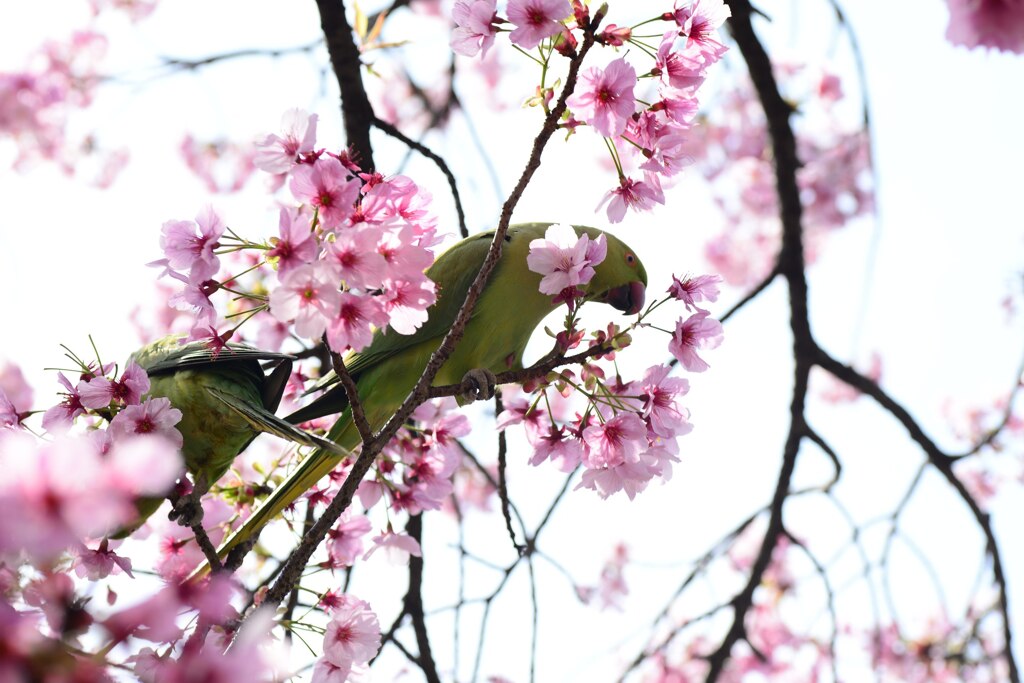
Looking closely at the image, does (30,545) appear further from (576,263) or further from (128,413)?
(576,263)

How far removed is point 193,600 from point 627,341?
3.57 ft

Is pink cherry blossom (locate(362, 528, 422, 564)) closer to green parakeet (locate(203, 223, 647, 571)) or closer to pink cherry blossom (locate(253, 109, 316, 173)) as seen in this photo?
green parakeet (locate(203, 223, 647, 571))

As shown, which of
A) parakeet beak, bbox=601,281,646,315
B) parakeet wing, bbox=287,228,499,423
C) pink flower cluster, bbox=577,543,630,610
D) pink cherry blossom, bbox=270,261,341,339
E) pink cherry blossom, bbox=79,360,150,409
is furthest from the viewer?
pink flower cluster, bbox=577,543,630,610

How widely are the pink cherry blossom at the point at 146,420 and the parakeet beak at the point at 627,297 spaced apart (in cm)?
173

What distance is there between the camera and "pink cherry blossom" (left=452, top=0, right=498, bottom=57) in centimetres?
177

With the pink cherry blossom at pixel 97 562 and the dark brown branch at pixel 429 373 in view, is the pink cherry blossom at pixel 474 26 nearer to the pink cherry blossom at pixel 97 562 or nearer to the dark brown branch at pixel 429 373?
the dark brown branch at pixel 429 373

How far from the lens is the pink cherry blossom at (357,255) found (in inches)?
61.4

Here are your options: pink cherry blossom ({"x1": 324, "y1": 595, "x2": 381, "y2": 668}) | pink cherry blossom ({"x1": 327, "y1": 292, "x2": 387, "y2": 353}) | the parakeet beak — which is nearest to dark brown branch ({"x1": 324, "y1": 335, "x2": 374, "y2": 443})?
pink cherry blossom ({"x1": 327, "y1": 292, "x2": 387, "y2": 353})

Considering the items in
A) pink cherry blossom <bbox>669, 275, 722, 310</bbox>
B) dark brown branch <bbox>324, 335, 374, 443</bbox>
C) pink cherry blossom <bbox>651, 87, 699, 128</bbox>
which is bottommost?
dark brown branch <bbox>324, 335, 374, 443</bbox>

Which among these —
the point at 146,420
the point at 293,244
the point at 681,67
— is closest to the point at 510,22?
the point at 681,67

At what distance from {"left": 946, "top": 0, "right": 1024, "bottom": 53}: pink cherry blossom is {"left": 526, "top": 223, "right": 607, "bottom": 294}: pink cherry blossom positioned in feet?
2.60

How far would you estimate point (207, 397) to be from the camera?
2.68m

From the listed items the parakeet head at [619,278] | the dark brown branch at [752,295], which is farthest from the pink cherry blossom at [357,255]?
the dark brown branch at [752,295]

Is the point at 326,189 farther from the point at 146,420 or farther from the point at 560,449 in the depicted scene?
the point at 560,449
